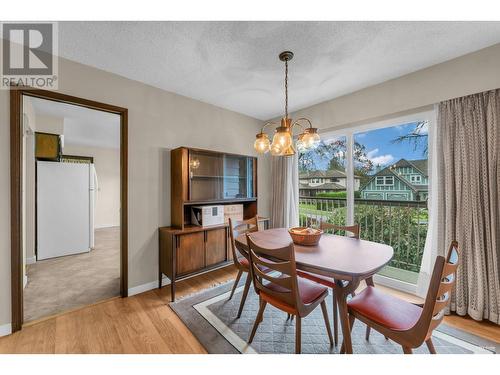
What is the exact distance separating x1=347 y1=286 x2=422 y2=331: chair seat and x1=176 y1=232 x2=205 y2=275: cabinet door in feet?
5.55

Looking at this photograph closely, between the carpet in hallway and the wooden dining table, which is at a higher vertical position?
the wooden dining table

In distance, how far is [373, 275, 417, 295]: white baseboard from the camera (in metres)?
2.37

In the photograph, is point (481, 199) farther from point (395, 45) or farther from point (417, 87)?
point (395, 45)

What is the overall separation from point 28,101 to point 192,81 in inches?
97.7

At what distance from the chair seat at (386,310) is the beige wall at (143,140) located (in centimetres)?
219

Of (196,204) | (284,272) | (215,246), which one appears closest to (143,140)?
(196,204)

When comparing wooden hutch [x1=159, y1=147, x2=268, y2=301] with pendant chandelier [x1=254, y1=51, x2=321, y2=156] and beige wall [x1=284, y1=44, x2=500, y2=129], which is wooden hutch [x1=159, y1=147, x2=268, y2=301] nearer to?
pendant chandelier [x1=254, y1=51, x2=321, y2=156]

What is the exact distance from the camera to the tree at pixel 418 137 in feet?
7.72

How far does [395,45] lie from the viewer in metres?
1.77

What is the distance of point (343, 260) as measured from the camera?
137 centimetres

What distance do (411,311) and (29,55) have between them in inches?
140

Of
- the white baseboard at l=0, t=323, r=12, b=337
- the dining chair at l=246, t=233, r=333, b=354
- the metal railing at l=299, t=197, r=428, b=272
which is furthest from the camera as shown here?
the metal railing at l=299, t=197, r=428, b=272

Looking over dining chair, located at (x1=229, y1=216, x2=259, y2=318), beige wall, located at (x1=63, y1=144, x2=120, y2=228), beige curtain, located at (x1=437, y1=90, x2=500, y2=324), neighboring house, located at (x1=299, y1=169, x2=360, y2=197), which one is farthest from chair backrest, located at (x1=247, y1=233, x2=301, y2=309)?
beige wall, located at (x1=63, y1=144, x2=120, y2=228)
